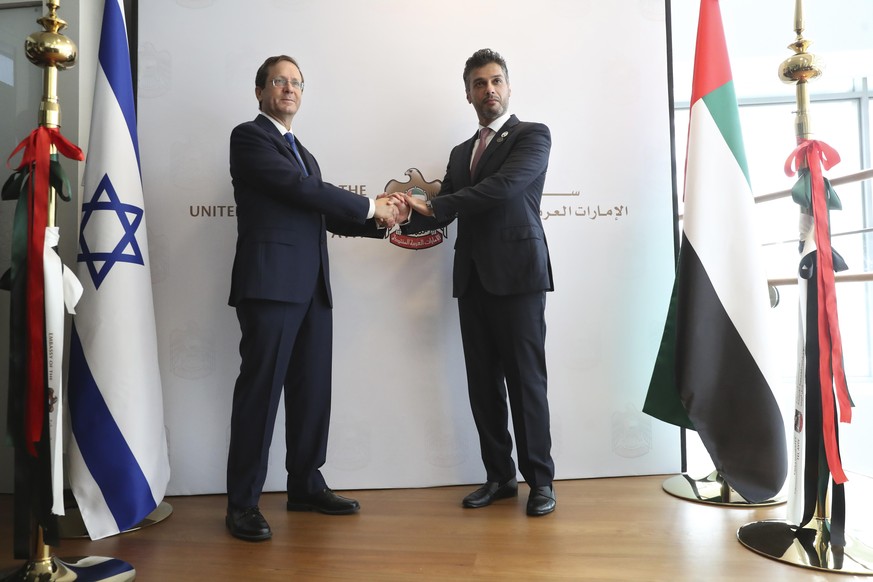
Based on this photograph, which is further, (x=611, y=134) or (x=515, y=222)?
(x=611, y=134)

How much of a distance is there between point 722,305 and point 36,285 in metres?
2.16

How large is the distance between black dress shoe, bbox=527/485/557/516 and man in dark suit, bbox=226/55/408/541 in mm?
634

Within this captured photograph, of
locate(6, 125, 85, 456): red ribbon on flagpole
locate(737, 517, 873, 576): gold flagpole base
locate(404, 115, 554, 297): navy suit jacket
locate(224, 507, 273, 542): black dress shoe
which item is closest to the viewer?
locate(6, 125, 85, 456): red ribbon on flagpole

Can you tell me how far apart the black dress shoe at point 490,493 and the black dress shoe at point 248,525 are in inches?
28.6

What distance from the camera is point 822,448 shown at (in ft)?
6.07

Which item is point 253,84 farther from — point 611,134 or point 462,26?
point 611,134

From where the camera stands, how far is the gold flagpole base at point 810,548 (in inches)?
68.7

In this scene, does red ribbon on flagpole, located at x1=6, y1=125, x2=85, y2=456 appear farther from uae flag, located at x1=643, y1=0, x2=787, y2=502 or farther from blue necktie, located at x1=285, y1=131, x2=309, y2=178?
uae flag, located at x1=643, y1=0, x2=787, y2=502

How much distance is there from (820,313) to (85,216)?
93.5 inches

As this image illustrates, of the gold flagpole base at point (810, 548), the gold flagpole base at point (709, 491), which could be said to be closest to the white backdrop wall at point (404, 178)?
the gold flagpole base at point (709, 491)

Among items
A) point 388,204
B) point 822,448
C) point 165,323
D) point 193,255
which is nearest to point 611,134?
point 388,204

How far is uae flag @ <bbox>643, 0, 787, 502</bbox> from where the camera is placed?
7.15ft

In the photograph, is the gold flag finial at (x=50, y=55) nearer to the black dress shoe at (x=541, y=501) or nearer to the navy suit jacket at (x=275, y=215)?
the navy suit jacket at (x=275, y=215)

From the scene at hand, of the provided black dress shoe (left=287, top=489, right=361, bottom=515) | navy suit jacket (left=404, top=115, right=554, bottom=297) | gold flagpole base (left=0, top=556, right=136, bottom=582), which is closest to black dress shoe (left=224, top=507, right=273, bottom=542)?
black dress shoe (left=287, top=489, right=361, bottom=515)
